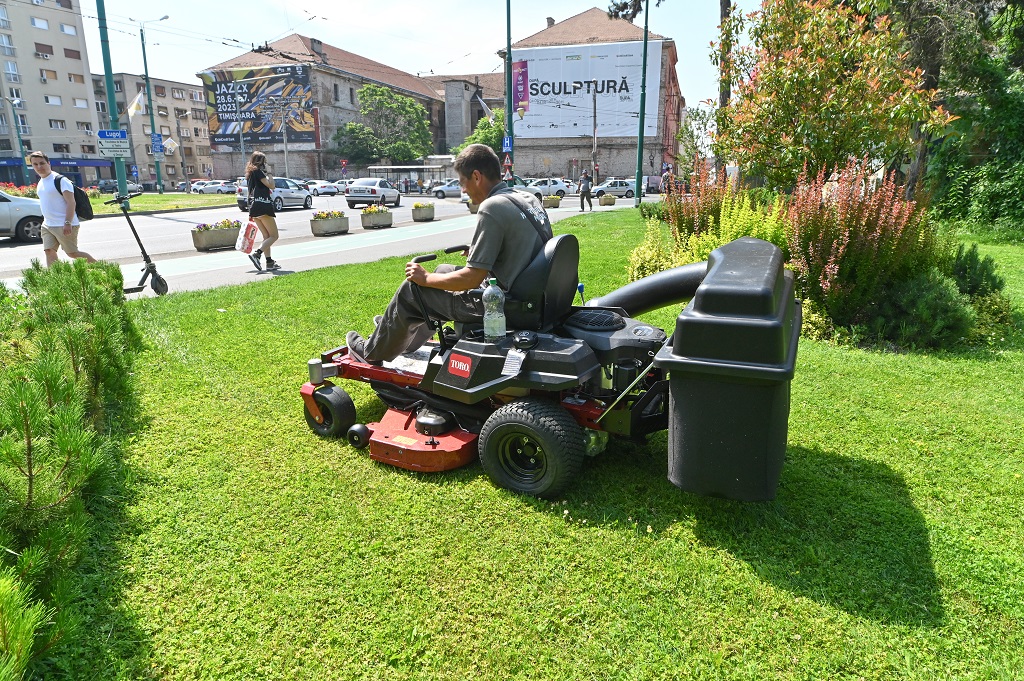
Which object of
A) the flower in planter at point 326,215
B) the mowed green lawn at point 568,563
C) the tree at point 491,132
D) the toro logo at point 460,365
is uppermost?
the tree at point 491,132

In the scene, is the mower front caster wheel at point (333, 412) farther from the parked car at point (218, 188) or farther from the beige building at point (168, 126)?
the beige building at point (168, 126)

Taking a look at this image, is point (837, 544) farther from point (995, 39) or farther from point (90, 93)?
point (90, 93)

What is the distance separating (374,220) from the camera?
18547mm

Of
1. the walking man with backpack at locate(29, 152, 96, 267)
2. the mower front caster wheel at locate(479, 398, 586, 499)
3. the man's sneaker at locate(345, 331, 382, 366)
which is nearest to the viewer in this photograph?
the mower front caster wheel at locate(479, 398, 586, 499)

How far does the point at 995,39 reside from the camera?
48.8ft

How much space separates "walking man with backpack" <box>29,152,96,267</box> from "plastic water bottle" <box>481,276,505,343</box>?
698 cm

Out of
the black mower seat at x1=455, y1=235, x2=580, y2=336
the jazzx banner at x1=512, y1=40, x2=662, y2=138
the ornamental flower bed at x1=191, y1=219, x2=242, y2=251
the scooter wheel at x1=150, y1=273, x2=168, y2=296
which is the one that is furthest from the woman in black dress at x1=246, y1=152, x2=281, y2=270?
the jazzx banner at x1=512, y1=40, x2=662, y2=138

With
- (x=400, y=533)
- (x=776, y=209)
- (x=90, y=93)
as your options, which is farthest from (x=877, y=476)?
(x=90, y=93)

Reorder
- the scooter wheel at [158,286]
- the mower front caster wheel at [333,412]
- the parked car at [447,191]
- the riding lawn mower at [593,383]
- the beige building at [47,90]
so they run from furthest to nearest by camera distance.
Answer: the beige building at [47,90], the parked car at [447,191], the scooter wheel at [158,286], the mower front caster wheel at [333,412], the riding lawn mower at [593,383]

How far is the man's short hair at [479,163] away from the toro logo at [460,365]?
1.09 meters

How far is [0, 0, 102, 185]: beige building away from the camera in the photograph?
5744 centimetres

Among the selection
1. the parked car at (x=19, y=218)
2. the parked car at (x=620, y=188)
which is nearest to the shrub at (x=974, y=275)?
the parked car at (x=19, y=218)

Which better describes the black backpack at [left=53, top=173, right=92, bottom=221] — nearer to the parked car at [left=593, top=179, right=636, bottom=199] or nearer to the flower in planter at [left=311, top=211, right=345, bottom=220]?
the flower in planter at [left=311, top=211, right=345, bottom=220]

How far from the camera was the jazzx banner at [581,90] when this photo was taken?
63094mm
